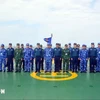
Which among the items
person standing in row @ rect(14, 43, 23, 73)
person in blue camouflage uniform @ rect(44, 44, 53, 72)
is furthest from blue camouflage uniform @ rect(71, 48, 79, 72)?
person standing in row @ rect(14, 43, 23, 73)

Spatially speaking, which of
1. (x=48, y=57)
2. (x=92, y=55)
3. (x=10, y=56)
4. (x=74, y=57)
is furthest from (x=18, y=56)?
(x=92, y=55)

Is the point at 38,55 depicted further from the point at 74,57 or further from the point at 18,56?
the point at 74,57

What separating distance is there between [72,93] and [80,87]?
107 cm

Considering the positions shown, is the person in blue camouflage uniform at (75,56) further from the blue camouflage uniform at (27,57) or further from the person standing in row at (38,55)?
the blue camouflage uniform at (27,57)

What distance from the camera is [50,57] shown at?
1345 cm

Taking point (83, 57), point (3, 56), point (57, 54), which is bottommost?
point (83, 57)

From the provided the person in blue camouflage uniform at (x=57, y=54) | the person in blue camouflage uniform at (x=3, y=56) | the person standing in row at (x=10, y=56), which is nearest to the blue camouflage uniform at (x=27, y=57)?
the person standing in row at (x=10, y=56)

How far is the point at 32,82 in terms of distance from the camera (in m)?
10.4

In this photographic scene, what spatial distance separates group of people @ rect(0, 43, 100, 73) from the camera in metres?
13.2

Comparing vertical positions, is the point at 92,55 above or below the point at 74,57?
above

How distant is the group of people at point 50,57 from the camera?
13.2 meters

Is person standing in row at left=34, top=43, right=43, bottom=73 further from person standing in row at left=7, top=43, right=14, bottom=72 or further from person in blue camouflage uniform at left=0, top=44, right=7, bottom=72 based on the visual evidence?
person in blue camouflage uniform at left=0, top=44, right=7, bottom=72

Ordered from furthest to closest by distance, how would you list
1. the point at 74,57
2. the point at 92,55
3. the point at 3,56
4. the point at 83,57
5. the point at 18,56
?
the point at 3,56
the point at 18,56
the point at 83,57
the point at 74,57
the point at 92,55

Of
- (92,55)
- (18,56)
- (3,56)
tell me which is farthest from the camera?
(3,56)
